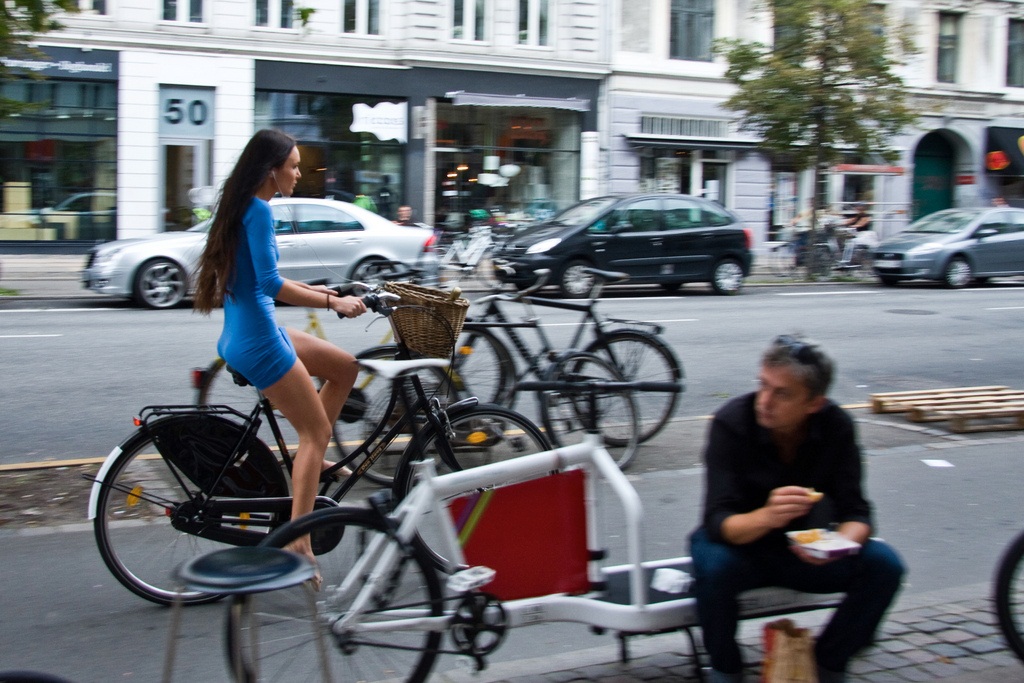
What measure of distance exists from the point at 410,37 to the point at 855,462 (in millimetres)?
22106

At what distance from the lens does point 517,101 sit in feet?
82.6

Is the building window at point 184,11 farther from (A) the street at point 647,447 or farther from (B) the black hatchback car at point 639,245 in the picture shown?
(A) the street at point 647,447

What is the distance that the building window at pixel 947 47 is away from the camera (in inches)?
1228

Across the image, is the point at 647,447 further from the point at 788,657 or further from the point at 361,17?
the point at 361,17

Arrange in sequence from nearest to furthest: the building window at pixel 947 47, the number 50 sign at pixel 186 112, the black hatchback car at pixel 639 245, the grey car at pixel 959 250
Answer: the black hatchback car at pixel 639 245 < the grey car at pixel 959 250 < the number 50 sign at pixel 186 112 < the building window at pixel 947 47

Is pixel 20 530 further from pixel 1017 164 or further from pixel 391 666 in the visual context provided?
pixel 1017 164

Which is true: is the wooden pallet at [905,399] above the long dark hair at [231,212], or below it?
below

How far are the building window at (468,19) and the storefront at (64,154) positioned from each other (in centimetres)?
758

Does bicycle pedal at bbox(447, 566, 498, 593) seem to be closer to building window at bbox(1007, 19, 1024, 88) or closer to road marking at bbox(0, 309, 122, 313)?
road marking at bbox(0, 309, 122, 313)

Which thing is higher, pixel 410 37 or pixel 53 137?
pixel 410 37

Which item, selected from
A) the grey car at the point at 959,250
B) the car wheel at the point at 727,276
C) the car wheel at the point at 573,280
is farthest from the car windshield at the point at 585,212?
the grey car at the point at 959,250

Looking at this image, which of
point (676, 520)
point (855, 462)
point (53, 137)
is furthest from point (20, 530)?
point (53, 137)

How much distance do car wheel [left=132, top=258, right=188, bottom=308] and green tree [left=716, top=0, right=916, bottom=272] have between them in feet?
40.2

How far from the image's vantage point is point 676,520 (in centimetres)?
548
